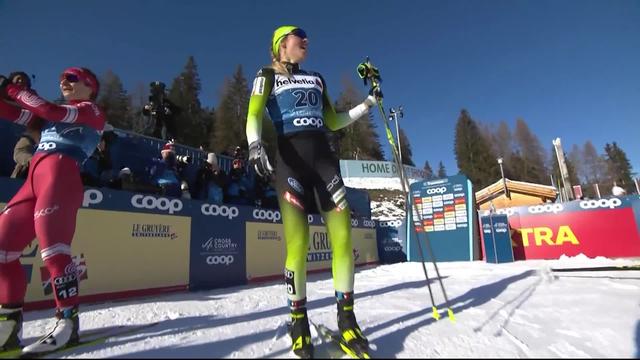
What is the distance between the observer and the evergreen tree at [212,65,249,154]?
33906 millimetres

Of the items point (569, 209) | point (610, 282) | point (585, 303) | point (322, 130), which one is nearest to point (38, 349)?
point (322, 130)

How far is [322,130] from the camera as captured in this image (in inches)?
89.9

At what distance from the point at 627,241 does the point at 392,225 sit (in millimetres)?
→ 5881

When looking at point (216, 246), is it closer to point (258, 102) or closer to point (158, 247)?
point (158, 247)

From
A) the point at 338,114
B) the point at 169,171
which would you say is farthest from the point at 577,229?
the point at 169,171

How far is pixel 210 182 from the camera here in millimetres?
6535

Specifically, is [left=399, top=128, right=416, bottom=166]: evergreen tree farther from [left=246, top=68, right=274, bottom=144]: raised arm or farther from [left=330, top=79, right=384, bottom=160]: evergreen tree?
[left=246, top=68, right=274, bottom=144]: raised arm

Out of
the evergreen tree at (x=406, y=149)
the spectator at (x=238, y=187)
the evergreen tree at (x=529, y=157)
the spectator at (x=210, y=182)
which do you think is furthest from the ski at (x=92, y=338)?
the evergreen tree at (x=529, y=157)

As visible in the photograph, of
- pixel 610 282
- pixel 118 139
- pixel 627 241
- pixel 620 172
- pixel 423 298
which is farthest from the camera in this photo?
pixel 620 172

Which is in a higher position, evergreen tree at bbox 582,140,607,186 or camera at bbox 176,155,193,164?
evergreen tree at bbox 582,140,607,186

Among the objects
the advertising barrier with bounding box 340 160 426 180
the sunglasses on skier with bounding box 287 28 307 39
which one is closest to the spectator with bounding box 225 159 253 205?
the sunglasses on skier with bounding box 287 28 307 39

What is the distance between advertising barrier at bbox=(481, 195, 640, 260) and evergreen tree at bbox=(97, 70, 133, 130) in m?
32.6

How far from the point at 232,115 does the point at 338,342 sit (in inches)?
1468

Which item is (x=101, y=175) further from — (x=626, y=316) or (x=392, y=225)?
(x=392, y=225)
